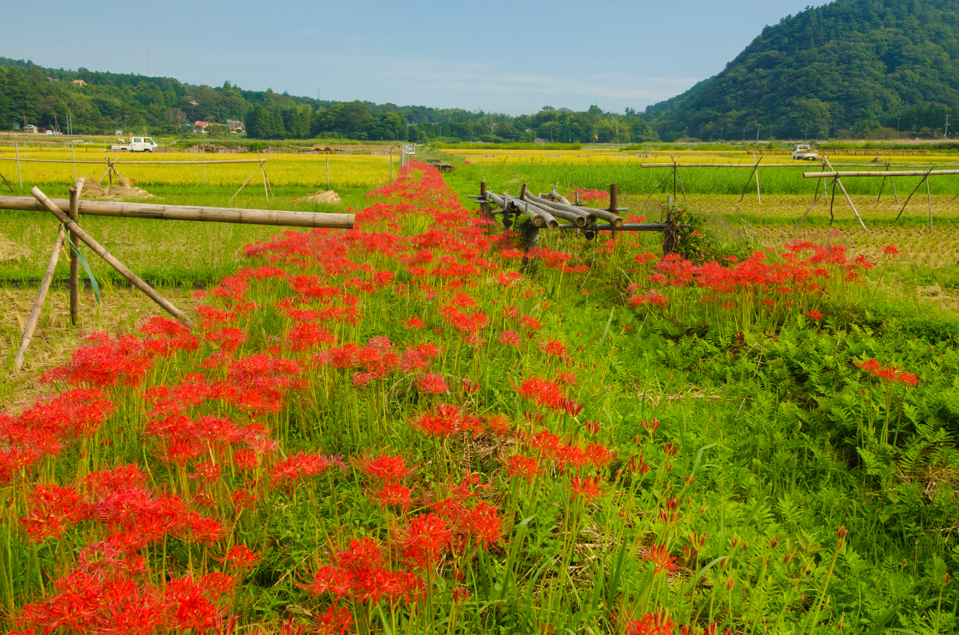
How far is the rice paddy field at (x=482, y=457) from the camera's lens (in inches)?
55.9

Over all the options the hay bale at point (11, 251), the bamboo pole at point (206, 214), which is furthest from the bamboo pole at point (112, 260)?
the hay bale at point (11, 251)

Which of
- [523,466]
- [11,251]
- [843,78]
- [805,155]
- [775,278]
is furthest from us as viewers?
[843,78]

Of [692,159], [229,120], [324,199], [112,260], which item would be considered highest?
[229,120]

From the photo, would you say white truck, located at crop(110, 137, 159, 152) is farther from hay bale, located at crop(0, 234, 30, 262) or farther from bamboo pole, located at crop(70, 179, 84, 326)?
bamboo pole, located at crop(70, 179, 84, 326)

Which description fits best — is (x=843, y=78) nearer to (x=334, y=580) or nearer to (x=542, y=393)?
(x=542, y=393)

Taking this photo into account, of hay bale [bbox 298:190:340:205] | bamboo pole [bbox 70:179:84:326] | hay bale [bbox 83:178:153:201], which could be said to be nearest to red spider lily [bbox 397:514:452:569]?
bamboo pole [bbox 70:179:84:326]

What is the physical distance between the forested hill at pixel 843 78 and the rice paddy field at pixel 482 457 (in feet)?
366

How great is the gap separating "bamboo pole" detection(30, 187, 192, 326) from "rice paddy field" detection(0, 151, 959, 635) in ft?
2.27

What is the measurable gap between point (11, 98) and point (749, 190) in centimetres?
12753

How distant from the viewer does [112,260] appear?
15.0 feet

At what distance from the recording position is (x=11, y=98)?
320 ft

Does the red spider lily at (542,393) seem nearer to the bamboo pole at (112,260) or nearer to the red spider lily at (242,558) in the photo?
the red spider lily at (242,558)

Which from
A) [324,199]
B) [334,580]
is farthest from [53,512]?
[324,199]

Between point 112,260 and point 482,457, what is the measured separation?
3854mm
